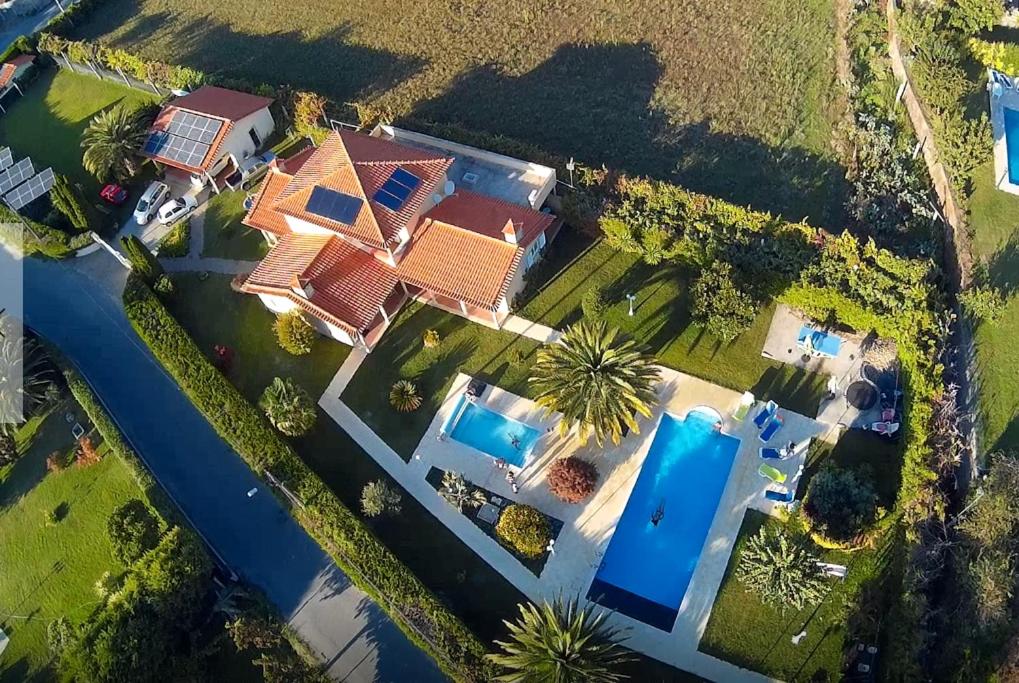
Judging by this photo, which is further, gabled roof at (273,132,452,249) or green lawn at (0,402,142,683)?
gabled roof at (273,132,452,249)

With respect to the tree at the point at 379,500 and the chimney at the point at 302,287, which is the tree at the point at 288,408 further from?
the tree at the point at 379,500

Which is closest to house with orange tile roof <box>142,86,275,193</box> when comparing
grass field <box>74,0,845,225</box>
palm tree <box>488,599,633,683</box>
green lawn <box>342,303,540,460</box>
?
grass field <box>74,0,845,225</box>

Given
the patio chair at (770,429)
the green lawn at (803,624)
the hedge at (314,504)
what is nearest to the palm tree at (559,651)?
the hedge at (314,504)

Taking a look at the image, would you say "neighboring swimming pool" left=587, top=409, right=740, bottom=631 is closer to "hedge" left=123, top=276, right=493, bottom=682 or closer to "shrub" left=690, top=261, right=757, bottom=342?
"shrub" left=690, top=261, right=757, bottom=342

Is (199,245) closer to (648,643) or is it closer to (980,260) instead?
(648,643)

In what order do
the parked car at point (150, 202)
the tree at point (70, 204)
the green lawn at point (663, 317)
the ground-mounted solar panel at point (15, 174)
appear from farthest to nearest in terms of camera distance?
the ground-mounted solar panel at point (15, 174) < the parked car at point (150, 202) < the tree at point (70, 204) < the green lawn at point (663, 317)

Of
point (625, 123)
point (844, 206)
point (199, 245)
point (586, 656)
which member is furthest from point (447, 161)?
point (586, 656)
